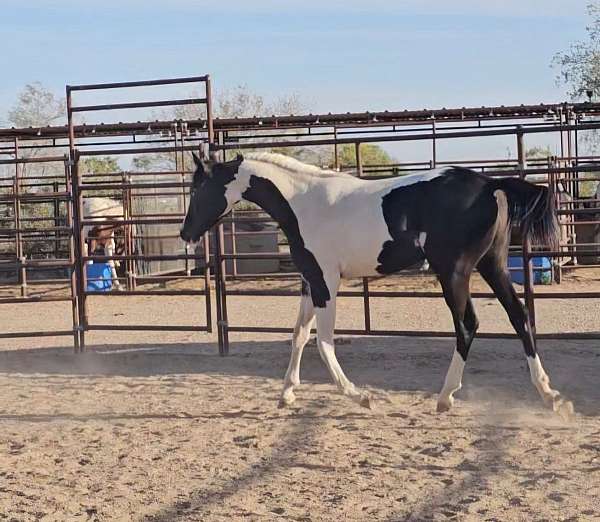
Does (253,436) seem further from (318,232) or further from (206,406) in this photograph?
(318,232)

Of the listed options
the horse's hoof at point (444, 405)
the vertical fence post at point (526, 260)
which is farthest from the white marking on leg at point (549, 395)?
the vertical fence post at point (526, 260)

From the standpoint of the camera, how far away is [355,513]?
347 cm

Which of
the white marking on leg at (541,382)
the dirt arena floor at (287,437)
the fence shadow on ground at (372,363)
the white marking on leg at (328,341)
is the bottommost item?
the dirt arena floor at (287,437)

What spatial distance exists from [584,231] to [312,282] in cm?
1096

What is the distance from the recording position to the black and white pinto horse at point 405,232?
17.1ft

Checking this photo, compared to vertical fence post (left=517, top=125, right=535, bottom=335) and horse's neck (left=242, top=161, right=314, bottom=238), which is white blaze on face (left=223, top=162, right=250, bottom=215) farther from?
vertical fence post (left=517, top=125, right=535, bottom=335)

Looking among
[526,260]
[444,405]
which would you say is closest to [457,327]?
[444,405]

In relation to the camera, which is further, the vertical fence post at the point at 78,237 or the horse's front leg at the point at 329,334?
the vertical fence post at the point at 78,237

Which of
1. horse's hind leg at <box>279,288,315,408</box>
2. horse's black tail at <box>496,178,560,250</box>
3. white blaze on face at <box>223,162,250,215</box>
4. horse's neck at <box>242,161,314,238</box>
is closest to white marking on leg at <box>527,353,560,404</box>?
horse's black tail at <box>496,178,560,250</box>

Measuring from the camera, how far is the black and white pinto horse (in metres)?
5.21

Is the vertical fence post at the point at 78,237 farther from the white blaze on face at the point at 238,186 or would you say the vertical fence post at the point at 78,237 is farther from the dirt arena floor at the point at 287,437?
the white blaze on face at the point at 238,186

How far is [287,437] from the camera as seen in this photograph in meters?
4.72

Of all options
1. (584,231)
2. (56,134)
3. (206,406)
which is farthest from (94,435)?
(584,231)

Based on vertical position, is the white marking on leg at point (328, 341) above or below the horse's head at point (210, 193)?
below
